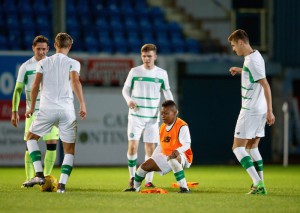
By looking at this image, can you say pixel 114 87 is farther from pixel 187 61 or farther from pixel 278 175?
pixel 278 175

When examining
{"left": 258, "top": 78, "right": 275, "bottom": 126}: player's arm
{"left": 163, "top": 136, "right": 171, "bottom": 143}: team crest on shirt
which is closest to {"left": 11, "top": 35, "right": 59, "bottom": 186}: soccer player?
{"left": 163, "top": 136, "right": 171, "bottom": 143}: team crest on shirt

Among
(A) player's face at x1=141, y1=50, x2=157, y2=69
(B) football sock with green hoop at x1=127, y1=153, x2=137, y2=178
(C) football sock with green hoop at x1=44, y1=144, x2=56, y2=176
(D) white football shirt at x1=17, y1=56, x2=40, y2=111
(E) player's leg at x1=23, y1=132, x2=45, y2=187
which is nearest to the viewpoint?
(E) player's leg at x1=23, y1=132, x2=45, y2=187

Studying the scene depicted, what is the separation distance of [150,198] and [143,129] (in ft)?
9.10

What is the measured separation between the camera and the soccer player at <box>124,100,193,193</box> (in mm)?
11266

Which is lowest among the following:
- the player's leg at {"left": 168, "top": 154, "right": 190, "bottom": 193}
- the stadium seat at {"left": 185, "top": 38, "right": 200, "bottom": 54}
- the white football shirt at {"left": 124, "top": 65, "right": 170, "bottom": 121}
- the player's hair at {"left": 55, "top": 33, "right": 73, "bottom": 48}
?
the player's leg at {"left": 168, "top": 154, "right": 190, "bottom": 193}

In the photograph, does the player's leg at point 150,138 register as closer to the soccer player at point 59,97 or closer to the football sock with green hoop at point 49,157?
the football sock with green hoop at point 49,157

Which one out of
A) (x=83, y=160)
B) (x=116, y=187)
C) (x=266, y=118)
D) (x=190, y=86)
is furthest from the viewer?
(x=190, y=86)

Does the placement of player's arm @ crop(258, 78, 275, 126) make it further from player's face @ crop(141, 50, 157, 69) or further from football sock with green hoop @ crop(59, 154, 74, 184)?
football sock with green hoop @ crop(59, 154, 74, 184)

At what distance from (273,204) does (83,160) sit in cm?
1085

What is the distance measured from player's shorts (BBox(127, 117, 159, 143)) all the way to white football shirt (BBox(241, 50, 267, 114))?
2.15 metres

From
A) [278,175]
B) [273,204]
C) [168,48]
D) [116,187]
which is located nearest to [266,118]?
[273,204]

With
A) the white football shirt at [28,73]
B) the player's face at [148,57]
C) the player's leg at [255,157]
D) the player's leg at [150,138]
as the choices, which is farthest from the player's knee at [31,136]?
the player's leg at [255,157]

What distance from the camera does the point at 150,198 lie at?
10500mm

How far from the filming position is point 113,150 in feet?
67.3
